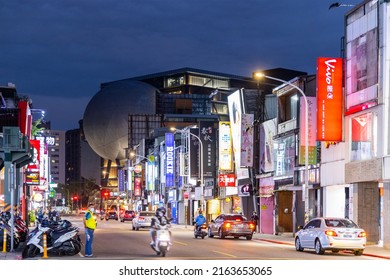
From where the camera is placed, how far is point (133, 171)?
158 m

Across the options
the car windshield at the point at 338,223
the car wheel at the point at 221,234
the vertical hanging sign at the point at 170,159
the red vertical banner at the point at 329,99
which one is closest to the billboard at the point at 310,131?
the red vertical banner at the point at 329,99

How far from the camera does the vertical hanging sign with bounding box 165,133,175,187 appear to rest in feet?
362

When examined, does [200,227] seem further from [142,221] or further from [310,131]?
[142,221]

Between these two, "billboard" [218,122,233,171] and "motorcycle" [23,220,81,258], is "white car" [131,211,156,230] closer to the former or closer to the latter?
"billboard" [218,122,233,171]

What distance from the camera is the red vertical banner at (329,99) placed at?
46.4 meters

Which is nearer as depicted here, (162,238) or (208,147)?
(162,238)

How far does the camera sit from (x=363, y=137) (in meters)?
45.3

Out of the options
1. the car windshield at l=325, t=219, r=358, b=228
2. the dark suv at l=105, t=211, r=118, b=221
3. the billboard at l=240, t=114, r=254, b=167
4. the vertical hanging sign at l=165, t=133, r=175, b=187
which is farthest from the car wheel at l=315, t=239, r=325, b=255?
the dark suv at l=105, t=211, r=118, b=221

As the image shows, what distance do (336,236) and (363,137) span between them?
11.6 meters

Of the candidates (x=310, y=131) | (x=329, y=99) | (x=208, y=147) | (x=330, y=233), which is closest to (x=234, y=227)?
(x=310, y=131)
